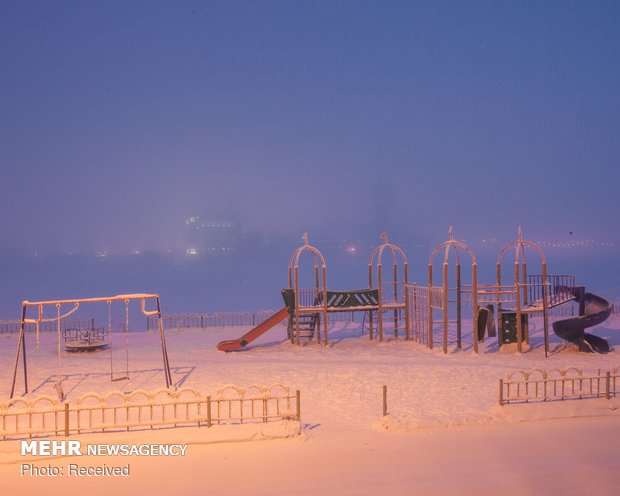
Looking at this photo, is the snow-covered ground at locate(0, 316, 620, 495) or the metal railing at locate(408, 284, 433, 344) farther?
the metal railing at locate(408, 284, 433, 344)

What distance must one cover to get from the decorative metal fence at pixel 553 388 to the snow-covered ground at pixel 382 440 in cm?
29

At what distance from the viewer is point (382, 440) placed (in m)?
8.66

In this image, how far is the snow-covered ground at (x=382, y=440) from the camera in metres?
7.10

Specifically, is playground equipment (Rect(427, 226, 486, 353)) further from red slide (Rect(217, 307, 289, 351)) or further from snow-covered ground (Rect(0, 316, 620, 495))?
red slide (Rect(217, 307, 289, 351))

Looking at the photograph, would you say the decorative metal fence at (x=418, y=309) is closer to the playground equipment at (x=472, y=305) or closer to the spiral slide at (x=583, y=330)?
the playground equipment at (x=472, y=305)

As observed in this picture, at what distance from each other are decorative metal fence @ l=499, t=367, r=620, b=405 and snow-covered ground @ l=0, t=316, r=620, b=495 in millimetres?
292

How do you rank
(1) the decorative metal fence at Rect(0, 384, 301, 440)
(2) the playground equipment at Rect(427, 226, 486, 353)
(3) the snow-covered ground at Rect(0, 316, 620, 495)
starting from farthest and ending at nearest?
(2) the playground equipment at Rect(427, 226, 486, 353), (1) the decorative metal fence at Rect(0, 384, 301, 440), (3) the snow-covered ground at Rect(0, 316, 620, 495)

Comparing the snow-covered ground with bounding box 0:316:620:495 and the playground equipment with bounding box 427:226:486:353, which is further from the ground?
the playground equipment with bounding box 427:226:486:353

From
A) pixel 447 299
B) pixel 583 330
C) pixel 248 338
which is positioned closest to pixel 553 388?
pixel 447 299

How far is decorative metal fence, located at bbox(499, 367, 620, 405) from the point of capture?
389 inches

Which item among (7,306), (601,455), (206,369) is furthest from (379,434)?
(7,306)

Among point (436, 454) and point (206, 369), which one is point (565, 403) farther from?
point (206, 369)

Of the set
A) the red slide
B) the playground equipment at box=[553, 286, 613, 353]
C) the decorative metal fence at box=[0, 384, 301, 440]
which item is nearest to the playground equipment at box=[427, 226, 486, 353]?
the playground equipment at box=[553, 286, 613, 353]

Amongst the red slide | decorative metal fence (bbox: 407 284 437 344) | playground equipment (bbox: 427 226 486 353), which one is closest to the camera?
playground equipment (bbox: 427 226 486 353)
